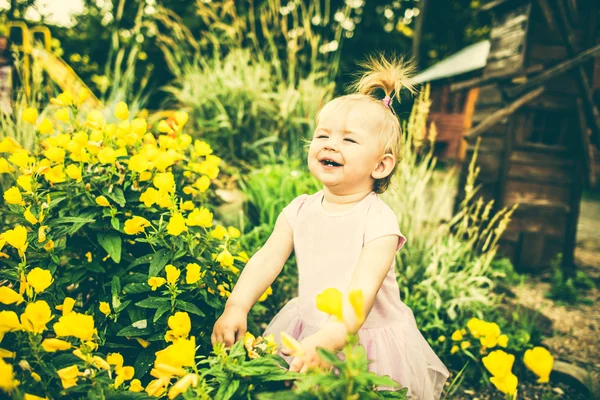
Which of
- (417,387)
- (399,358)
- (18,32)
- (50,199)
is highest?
(18,32)

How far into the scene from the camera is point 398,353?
1.37m

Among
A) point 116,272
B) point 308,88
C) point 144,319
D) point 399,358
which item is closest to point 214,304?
point 144,319

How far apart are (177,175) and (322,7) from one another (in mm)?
12519

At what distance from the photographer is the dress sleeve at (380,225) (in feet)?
4.08

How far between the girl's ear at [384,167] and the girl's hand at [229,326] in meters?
0.63

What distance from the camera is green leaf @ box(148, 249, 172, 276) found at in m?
1.22

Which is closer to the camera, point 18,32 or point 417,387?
point 417,387

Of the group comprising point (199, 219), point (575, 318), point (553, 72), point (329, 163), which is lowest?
point (575, 318)

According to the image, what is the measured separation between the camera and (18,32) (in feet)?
14.5

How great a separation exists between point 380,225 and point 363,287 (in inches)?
8.4

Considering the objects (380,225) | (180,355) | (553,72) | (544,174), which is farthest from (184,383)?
(544,174)

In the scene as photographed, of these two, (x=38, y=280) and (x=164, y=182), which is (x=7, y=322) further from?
(x=164, y=182)

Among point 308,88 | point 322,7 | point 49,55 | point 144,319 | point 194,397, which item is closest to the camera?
point 194,397

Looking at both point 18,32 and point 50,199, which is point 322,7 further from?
point 50,199
